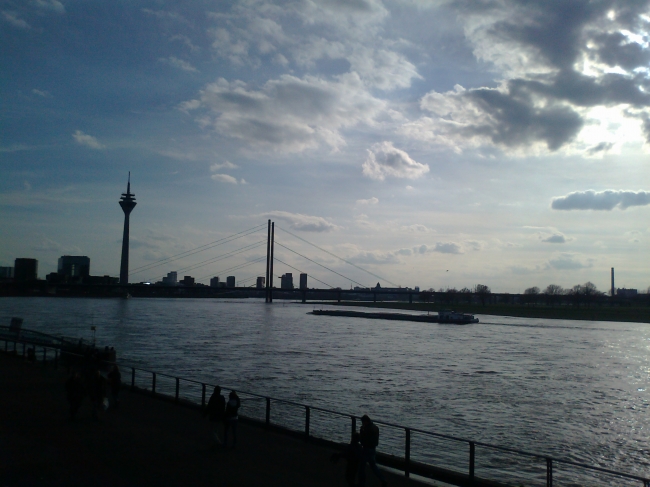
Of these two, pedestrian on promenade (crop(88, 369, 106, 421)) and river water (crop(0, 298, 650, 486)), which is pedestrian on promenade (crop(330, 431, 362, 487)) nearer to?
river water (crop(0, 298, 650, 486))

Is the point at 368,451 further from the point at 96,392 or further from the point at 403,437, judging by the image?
the point at 403,437

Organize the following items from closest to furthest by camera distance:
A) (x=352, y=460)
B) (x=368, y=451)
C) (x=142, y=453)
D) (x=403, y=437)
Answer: (x=352, y=460)
(x=368, y=451)
(x=142, y=453)
(x=403, y=437)

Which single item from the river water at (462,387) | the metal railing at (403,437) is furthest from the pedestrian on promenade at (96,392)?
the river water at (462,387)

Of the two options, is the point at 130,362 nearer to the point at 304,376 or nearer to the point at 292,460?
the point at 304,376

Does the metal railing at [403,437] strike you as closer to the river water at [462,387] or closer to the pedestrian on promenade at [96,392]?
the river water at [462,387]

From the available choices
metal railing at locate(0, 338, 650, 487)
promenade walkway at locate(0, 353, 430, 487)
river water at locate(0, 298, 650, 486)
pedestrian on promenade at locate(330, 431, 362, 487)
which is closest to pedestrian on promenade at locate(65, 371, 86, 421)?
promenade walkway at locate(0, 353, 430, 487)

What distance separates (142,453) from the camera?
9.20 meters

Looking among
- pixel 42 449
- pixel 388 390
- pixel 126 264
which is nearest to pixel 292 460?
pixel 42 449

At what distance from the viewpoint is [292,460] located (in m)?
9.38

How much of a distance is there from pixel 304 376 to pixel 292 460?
1729 cm

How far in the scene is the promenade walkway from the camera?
7.91 m

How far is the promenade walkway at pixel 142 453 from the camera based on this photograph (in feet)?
26.0

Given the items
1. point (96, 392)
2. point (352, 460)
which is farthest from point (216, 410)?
point (96, 392)

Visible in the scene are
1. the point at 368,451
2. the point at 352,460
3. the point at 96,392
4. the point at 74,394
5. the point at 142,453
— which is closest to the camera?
the point at 352,460
